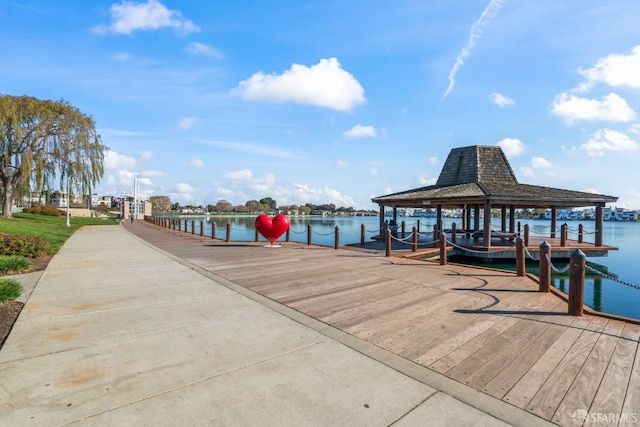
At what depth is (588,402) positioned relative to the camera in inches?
110

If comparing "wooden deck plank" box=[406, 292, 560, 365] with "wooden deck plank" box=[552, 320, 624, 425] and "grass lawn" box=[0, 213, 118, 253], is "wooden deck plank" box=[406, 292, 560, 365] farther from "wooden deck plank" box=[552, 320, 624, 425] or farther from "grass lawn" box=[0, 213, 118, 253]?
"grass lawn" box=[0, 213, 118, 253]

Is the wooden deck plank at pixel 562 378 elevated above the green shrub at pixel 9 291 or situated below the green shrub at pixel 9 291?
below

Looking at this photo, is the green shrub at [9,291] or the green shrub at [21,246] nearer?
the green shrub at [9,291]

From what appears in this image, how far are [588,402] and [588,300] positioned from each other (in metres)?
9.30

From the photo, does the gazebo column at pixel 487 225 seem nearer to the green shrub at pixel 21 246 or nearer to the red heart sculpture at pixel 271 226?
the red heart sculpture at pixel 271 226

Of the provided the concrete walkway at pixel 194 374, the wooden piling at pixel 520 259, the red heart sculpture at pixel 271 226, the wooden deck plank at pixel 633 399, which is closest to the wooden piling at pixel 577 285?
the wooden deck plank at pixel 633 399

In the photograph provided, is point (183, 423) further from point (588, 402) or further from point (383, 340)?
point (588, 402)

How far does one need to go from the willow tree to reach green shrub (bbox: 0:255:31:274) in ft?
70.1

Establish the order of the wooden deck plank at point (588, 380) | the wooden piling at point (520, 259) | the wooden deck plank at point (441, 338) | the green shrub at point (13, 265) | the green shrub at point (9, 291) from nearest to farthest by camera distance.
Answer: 1. the wooden deck plank at point (588, 380)
2. the wooden deck plank at point (441, 338)
3. the green shrub at point (9, 291)
4. the green shrub at point (13, 265)
5. the wooden piling at point (520, 259)

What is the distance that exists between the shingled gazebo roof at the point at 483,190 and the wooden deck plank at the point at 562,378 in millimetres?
12789

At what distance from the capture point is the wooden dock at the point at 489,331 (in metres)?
2.95

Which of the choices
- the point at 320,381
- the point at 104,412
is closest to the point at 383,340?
the point at 320,381

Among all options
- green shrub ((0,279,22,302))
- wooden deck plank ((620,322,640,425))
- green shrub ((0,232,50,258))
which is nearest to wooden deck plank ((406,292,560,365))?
wooden deck plank ((620,322,640,425))

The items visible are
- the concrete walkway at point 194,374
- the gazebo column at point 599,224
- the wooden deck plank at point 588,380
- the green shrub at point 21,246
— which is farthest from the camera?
the gazebo column at point 599,224
